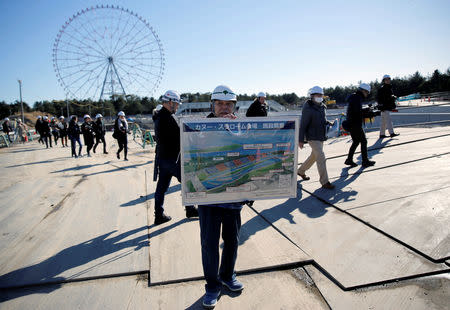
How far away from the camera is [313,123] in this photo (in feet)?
15.8

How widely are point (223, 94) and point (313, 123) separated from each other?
2.97m

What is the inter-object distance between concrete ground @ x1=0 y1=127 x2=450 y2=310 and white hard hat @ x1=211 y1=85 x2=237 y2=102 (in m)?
1.74

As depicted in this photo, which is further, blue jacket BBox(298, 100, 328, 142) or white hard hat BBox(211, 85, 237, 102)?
blue jacket BBox(298, 100, 328, 142)

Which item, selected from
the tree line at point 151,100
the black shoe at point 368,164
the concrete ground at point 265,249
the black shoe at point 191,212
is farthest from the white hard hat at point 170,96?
the tree line at point 151,100

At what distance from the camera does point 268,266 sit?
2.77 meters

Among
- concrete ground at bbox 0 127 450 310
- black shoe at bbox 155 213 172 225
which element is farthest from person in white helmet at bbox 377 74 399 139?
black shoe at bbox 155 213 172 225

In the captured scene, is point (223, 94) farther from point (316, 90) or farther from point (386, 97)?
point (386, 97)

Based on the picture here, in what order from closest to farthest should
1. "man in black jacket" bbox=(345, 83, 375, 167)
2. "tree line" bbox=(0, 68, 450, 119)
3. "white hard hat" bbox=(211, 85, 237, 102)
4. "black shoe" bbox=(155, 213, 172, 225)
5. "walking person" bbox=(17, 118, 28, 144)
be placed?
"white hard hat" bbox=(211, 85, 237, 102), "black shoe" bbox=(155, 213, 172, 225), "man in black jacket" bbox=(345, 83, 375, 167), "walking person" bbox=(17, 118, 28, 144), "tree line" bbox=(0, 68, 450, 119)

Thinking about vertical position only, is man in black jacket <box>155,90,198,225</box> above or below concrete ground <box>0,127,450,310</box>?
above

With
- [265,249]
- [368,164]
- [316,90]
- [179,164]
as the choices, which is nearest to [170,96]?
[179,164]

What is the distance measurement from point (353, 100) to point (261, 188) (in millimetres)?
4325

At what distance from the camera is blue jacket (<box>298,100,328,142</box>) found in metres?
4.78

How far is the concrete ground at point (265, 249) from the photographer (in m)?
2.38

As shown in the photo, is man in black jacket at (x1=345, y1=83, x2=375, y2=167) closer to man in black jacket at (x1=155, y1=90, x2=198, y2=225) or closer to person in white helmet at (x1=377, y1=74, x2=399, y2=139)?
person in white helmet at (x1=377, y1=74, x2=399, y2=139)
